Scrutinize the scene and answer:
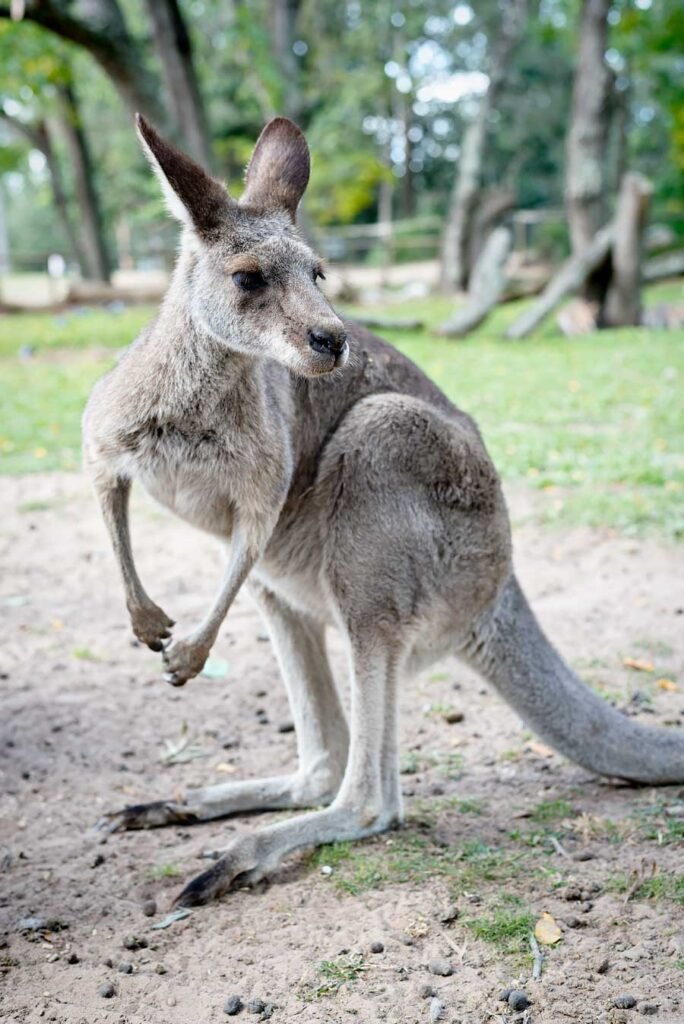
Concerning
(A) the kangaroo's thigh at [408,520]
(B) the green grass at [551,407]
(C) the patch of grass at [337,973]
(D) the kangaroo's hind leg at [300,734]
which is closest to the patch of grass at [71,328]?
(B) the green grass at [551,407]

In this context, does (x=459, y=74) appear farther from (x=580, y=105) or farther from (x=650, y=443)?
(x=650, y=443)

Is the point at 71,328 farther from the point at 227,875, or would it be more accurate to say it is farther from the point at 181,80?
the point at 227,875

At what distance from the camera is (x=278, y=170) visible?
2957mm

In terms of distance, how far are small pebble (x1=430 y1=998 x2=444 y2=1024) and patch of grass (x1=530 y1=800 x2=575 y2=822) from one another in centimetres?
94

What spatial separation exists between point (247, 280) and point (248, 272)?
2 cm

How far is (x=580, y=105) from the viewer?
15.1m

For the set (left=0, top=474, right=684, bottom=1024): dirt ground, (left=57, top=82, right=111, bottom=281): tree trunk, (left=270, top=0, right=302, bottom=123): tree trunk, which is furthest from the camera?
(left=57, top=82, right=111, bottom=281): tree trunk

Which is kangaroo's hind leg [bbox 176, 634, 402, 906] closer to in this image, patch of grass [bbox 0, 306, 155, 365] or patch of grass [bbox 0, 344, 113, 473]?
patch of grass [bbox 0, 344, 113, 473]

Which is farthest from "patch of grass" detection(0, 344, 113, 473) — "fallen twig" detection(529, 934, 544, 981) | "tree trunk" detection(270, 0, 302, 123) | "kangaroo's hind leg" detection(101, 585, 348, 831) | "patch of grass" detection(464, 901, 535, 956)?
"tree trunk" detection(270, 0, 302, 123)

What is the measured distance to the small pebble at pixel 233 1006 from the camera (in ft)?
7.60

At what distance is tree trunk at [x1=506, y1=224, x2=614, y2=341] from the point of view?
12.2 m

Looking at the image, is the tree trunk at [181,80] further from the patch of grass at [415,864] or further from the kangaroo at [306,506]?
the patch of grass at [415,864]

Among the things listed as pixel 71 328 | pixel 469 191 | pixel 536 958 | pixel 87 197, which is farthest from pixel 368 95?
pixel 536 958

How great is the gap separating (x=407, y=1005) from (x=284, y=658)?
1.22m
